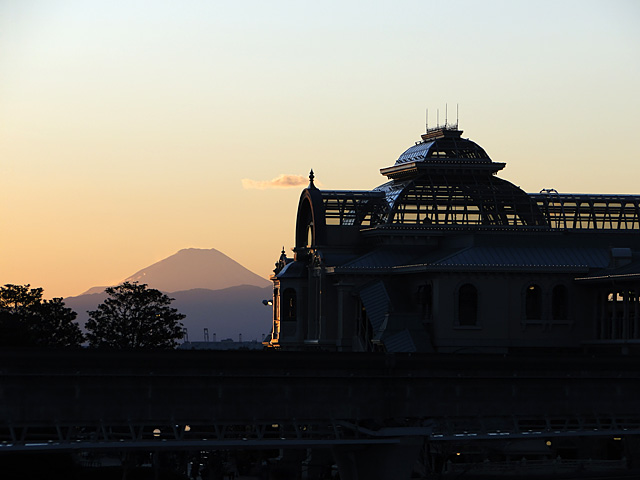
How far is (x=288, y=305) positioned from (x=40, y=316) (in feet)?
74.4

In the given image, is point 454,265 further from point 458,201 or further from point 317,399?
point 317,399

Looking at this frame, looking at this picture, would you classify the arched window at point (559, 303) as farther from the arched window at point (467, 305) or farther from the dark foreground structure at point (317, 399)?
the dark foreground structure at point (317, 399)

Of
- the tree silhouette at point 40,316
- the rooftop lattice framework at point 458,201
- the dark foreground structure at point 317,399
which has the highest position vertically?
the rooftop lattice framework at point 458,201

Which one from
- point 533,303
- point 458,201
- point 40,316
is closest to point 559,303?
point 533,303

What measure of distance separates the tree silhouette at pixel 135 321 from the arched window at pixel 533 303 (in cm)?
4216

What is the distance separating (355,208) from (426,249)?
8.39 m

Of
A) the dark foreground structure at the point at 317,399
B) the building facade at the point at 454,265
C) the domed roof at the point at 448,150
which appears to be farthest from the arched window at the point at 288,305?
the dark foreground structure at the point at 317,399

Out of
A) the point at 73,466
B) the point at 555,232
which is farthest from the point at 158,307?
the point at 73,466

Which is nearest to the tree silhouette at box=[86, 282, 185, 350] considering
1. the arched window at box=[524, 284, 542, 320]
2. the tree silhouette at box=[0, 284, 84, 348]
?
the tree silhouette at box=[0, 284, 84, 348]

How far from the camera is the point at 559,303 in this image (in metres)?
122

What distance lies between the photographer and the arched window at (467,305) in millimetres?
120250

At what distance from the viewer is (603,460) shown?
105188mm

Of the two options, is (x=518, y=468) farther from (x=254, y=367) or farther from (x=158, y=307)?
(x=158, y=307)

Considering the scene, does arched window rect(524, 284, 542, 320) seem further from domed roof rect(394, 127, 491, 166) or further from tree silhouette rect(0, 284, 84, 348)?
tree silhouette rect(0, 284, 84, 348)
